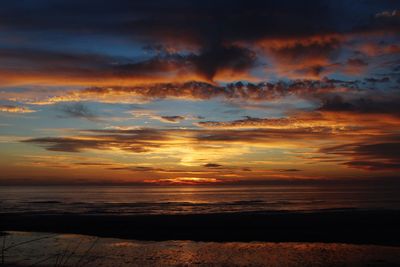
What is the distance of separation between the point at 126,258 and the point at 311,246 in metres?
12.5

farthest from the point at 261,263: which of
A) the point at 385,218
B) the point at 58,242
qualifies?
the point at 385,218

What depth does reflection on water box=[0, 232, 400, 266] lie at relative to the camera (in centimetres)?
2356

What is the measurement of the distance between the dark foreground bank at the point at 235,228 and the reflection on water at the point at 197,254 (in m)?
2.67

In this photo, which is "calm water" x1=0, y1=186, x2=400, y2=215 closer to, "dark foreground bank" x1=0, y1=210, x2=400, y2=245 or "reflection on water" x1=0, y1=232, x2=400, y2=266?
"dark foreground bank" x1=0, y1=210, x2=400, y2=245

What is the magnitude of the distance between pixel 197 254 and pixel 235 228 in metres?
12.6

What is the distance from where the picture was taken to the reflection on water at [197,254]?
2356cm

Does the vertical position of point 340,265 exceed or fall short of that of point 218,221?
it falls short

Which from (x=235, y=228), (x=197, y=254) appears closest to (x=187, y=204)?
(x=235, y=228)

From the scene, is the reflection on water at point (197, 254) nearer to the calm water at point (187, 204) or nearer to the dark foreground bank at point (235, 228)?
the dark foreground bank at point (235, 228)

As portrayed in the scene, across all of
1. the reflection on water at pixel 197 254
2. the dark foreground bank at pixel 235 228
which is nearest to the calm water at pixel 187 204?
the dark foreground bank at pixel 235 228

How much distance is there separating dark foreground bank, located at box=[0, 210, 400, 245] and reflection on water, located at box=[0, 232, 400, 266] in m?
2.67

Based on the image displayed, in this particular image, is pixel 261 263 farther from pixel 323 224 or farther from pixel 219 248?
pixel 323 224

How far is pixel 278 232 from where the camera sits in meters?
35.3

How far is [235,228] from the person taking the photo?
38.1 m
